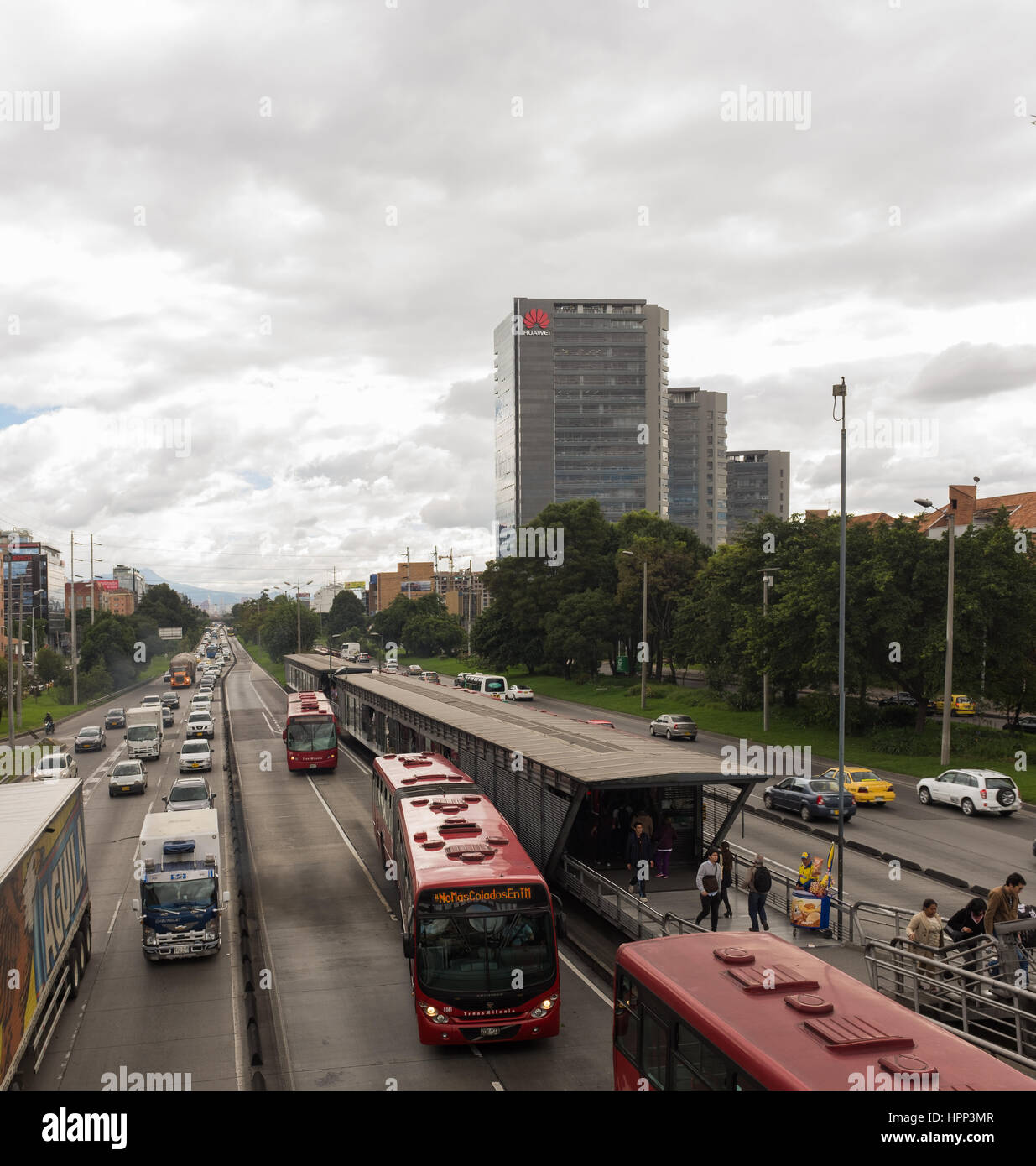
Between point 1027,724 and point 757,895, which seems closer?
point 757,895

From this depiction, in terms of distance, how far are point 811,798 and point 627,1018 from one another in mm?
21736

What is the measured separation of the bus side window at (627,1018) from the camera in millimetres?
9773

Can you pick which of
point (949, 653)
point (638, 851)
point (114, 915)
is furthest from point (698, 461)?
point (114, 915)

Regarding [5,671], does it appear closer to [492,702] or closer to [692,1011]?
[492,702]

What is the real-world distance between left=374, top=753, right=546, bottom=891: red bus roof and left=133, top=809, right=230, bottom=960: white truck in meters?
3.78

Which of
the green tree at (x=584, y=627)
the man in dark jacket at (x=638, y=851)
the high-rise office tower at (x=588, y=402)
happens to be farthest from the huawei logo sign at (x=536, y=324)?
the man in dark jacket at (x=638, y=851)

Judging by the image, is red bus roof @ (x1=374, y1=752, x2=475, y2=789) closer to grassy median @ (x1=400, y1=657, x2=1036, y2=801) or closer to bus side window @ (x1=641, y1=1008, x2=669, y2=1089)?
bus side window @ (x1=641, y1=1008, x2=669, y2=1089)

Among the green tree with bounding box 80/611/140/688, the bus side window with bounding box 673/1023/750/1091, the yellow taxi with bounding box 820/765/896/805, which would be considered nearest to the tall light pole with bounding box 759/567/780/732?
the yellow taxi with bounding box 820/765/896/805

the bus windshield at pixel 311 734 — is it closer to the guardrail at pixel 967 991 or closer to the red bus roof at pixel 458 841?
the red bus roof at pixel 458 841

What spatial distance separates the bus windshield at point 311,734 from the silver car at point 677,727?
16.8 m

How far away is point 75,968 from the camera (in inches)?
615

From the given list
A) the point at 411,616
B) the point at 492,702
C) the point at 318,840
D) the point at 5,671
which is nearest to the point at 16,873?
the point at 318,840

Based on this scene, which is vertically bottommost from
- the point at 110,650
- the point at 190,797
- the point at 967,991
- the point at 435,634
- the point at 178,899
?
the point at 435,634

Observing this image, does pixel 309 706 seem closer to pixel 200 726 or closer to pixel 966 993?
pixel 200 726
